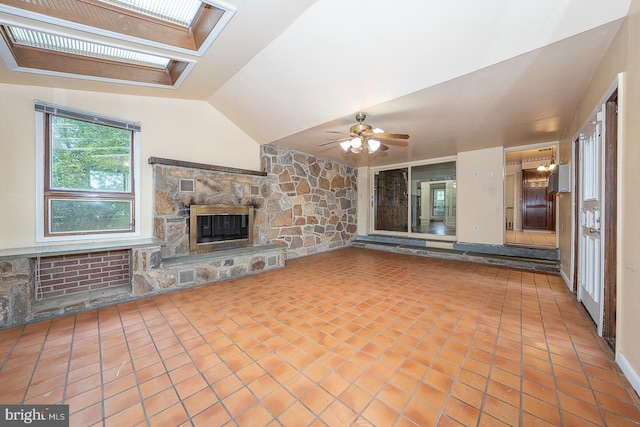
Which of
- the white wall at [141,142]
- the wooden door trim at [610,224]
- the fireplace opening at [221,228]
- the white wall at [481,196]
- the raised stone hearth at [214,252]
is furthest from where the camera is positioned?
the white wall at [481,196]

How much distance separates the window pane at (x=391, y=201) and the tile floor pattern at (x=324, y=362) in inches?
132

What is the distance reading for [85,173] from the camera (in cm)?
277

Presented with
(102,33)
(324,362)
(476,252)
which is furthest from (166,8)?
(476,252)

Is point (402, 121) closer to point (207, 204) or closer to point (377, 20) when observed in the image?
point (377, 20)

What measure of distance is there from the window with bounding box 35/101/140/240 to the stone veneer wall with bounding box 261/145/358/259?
205 cm

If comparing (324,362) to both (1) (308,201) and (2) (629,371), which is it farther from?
(1) (308,201)

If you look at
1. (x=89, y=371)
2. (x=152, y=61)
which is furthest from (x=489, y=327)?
(x=152, y=61)

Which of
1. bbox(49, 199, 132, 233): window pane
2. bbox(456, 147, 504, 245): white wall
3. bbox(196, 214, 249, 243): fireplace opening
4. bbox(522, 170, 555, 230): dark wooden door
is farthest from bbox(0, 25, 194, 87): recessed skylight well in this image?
bbox(522, 170, 555, 230): dark wooden door

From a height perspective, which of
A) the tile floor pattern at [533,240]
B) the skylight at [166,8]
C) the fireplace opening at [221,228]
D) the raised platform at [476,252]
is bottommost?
the raised platform at [476,252]

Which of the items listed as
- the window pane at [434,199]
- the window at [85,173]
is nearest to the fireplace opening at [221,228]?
the window at [85,173]

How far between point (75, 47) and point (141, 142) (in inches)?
43.8

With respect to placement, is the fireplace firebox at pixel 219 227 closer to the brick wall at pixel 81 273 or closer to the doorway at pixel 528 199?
the brick wall at pixel 81 273

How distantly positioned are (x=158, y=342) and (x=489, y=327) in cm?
280

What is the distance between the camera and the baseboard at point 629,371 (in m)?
1.34
